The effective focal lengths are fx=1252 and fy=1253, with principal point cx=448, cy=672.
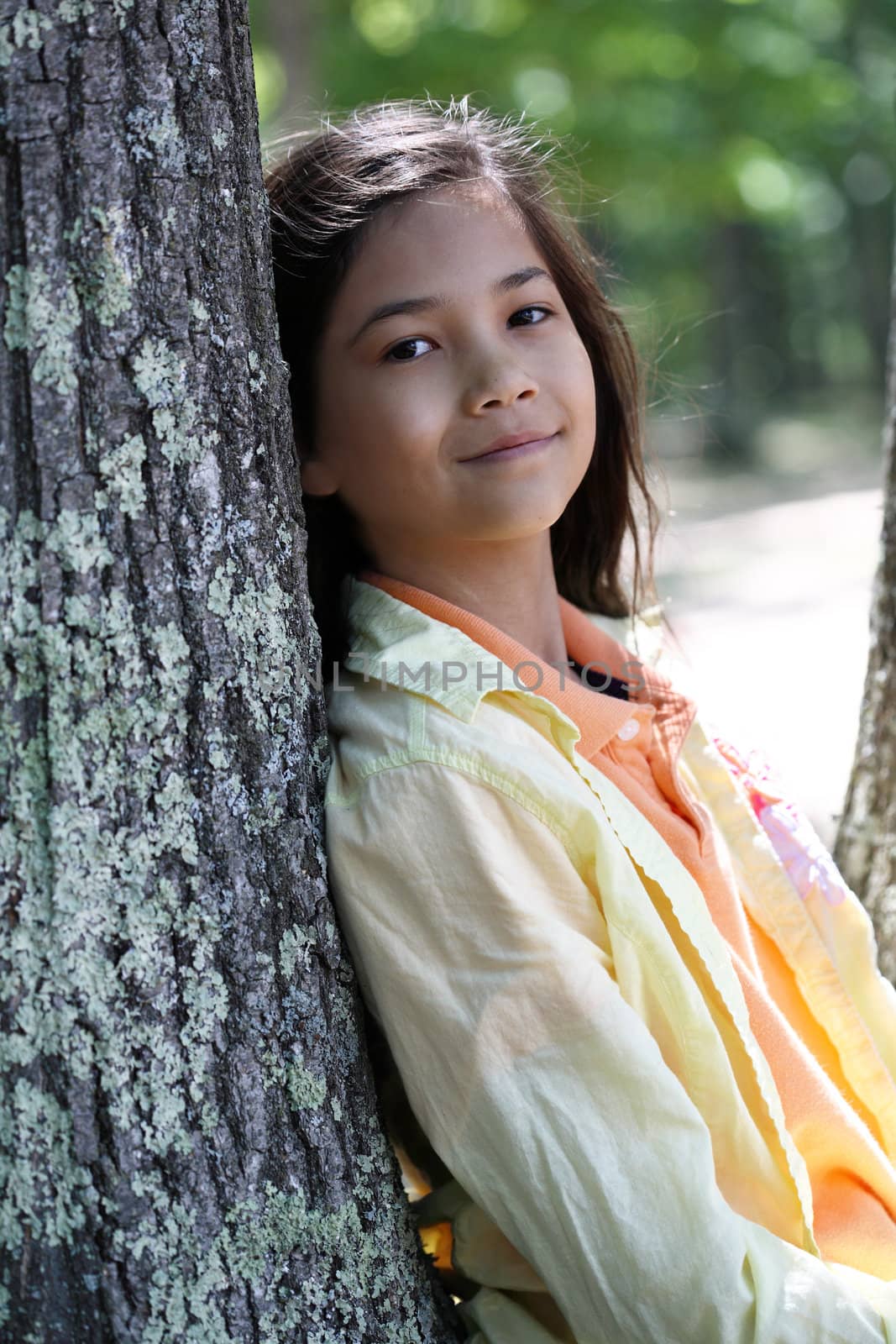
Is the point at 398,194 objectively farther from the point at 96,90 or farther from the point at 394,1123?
the point at 394,1123

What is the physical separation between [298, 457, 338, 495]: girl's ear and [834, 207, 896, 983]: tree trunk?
1126 mm

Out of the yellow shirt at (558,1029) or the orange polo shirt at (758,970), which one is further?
the orange polo shirt at (758,970)

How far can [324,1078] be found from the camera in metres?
1.40

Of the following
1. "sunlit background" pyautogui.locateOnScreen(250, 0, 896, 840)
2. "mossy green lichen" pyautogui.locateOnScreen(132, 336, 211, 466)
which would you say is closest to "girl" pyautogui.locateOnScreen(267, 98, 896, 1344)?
"mossy green lichen" pyautogui.locateOnScreen(132, 336, 211, 466)

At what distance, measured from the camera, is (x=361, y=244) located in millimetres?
1661

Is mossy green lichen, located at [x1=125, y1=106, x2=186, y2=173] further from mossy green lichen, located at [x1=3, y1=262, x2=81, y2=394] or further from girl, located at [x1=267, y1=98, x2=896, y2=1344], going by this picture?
girl, located at [x1=267, y1=98, x2=896, y2=1344]

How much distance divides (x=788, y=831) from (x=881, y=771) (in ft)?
1.59

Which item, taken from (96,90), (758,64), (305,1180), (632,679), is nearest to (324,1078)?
(305,1180)

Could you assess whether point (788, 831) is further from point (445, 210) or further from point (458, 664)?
point (445, 210)

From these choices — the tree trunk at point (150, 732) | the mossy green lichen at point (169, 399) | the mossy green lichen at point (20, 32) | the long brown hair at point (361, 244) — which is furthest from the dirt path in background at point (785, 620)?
the mossy green lichen at point (20, 32)

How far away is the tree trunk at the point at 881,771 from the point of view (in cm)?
229

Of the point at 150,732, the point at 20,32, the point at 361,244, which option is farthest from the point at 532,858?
the point at 20,32

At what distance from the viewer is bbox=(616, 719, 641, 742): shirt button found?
5.65 ft

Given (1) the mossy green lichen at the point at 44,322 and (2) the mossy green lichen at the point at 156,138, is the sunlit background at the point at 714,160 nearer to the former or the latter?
(2) the mossy green lichen at the point at 156,138
